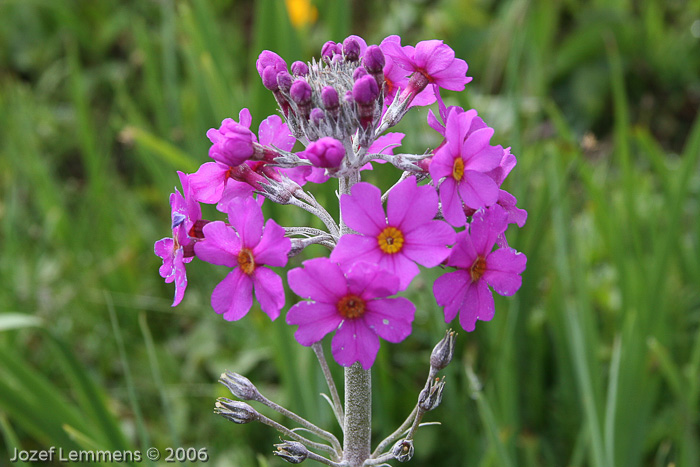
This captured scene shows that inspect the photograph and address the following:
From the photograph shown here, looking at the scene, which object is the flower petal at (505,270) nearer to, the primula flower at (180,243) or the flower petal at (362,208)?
the flower petal at (362,208)

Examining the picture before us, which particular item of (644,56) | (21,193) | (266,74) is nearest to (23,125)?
(21,193)

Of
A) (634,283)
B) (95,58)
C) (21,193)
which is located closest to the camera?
(634,283)

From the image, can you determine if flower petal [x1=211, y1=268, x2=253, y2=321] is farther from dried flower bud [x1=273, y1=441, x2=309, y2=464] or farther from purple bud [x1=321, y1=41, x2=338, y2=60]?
purple bud [x1=321, y1=41, x2=338, y2=60]

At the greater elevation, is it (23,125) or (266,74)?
(23,125)

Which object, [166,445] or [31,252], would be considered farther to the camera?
[31,252]

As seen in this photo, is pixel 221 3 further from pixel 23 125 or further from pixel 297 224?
pixel 297 224

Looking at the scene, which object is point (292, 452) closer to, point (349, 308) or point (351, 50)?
point (349, 308)
